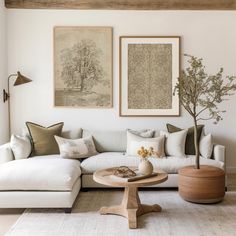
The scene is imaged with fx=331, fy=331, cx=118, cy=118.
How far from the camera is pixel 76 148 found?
480 centimetres

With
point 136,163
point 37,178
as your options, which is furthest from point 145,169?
point 37,178

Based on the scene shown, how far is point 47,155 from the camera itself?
16.2 ft

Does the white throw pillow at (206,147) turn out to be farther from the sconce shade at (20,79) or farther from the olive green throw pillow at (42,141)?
the sconce shade at (20,79)

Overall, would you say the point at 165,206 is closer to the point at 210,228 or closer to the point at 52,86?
the point at 210,228

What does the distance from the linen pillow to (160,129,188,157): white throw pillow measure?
111cm

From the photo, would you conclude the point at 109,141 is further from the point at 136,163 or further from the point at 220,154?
the point at 220,154

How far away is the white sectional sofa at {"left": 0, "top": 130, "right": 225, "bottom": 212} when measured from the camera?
144 inches

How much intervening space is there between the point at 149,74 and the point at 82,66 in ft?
3.72

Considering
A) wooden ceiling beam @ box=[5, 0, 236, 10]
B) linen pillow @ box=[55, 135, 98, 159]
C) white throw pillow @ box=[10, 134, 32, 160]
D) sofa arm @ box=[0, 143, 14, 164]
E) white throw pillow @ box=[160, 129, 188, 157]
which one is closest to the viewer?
sofa arm @ box=[0, 143, 14, 164]

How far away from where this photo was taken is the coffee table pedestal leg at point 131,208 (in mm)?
3410

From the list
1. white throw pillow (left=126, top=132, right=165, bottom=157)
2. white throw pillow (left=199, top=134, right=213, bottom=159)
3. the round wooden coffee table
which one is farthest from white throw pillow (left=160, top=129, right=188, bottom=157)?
the round wooden coffee table

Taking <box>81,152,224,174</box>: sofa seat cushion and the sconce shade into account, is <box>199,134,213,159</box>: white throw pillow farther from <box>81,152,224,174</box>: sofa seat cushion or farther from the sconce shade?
the sconce shade

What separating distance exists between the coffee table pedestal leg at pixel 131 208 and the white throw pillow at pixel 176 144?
125 cm

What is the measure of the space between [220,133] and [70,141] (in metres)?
2.55
